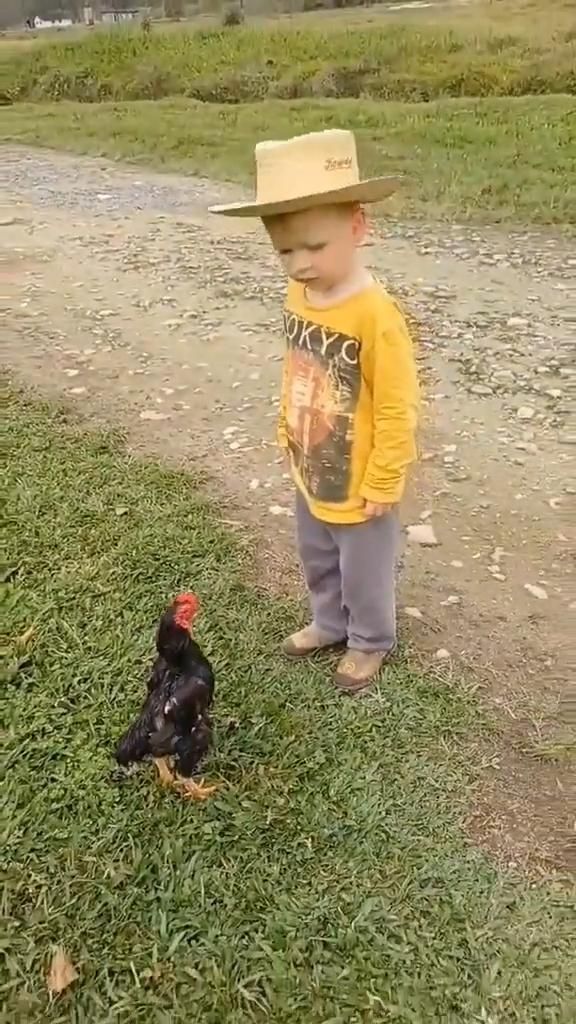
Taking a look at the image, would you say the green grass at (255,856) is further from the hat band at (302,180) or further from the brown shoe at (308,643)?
the hat band at (302,180)

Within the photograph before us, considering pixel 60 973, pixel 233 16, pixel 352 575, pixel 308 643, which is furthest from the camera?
pixel 233 16

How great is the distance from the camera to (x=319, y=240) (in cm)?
219

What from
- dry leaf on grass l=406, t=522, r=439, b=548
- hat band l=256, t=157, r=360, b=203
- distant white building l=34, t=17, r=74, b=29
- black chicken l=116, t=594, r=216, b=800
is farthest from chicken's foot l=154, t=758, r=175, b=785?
distant white building l=34, t=17, r=74, b=29

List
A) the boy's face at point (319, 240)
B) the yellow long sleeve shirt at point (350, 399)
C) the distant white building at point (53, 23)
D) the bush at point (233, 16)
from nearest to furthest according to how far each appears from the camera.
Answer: the boy's face at point (319, 240) < the yellow long sleeve shirt at point (350, 399) < the bush at point (233, 16) < the distant white building at point (53, 23)

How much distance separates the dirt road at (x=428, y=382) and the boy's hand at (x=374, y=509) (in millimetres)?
612

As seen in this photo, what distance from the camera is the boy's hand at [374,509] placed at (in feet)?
8.03

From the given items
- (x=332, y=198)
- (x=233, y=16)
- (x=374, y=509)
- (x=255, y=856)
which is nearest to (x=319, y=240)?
(x=332, y=198)

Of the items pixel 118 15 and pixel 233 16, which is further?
pixel 118 15

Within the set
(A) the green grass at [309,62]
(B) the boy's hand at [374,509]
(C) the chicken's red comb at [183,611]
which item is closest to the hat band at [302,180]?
(B) the boy's hand at [374,509]

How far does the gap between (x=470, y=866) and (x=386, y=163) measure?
6.36 m

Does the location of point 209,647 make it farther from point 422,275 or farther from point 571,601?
point 422,275

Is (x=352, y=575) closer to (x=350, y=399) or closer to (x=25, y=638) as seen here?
(x=350, y=399)

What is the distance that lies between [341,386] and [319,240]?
0.33 m

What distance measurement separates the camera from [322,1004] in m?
2.04
